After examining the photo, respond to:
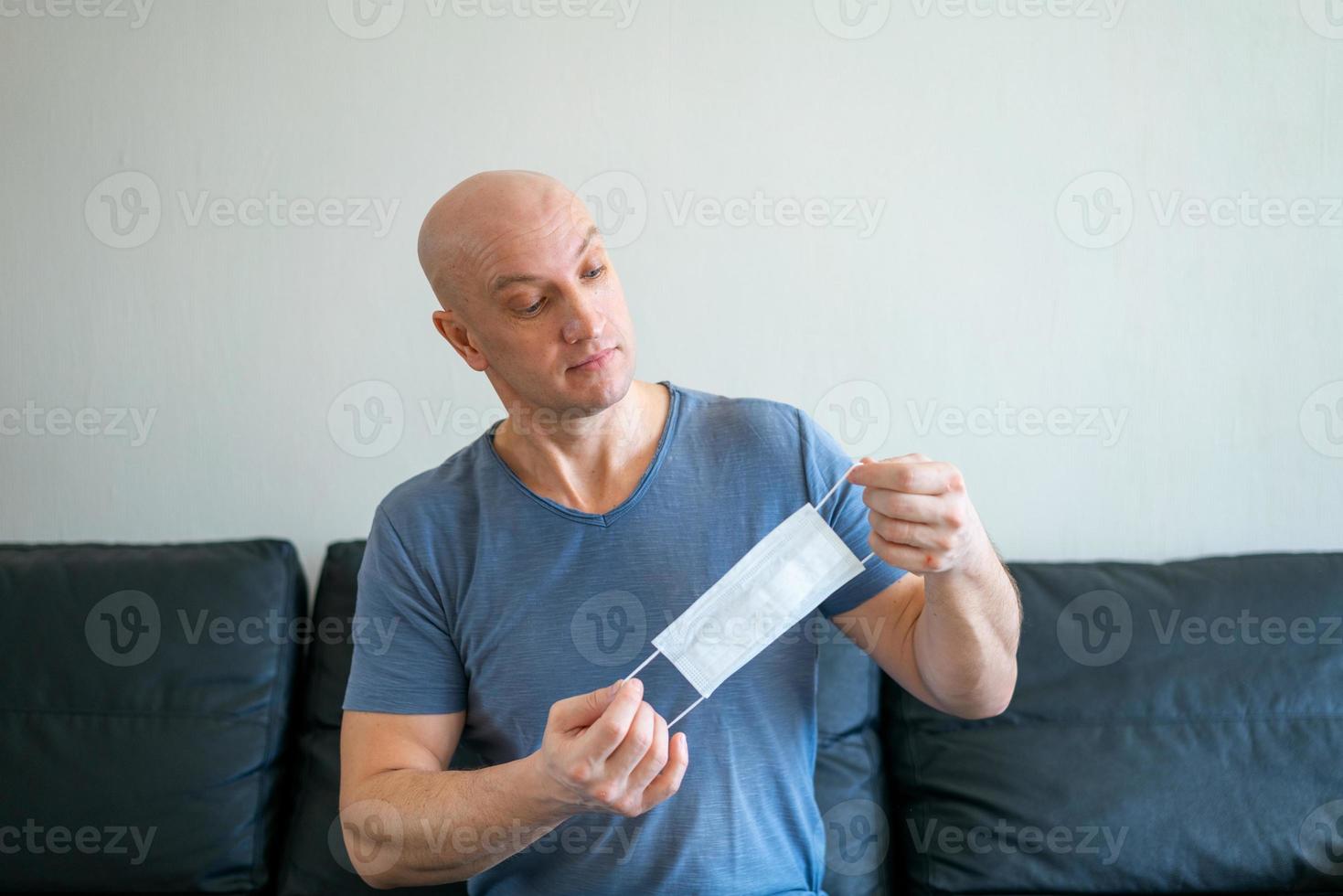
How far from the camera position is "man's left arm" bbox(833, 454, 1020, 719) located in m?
1.12

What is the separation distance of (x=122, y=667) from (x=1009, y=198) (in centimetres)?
172

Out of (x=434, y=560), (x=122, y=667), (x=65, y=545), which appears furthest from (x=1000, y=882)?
(x=65, y=545)

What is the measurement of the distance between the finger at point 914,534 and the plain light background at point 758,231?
0.89 meters

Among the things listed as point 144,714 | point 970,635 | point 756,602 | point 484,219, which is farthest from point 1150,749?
point 144,714

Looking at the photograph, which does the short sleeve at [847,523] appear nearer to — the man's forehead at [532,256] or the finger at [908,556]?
the finger at [908,556]

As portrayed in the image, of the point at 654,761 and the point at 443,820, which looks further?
the point at 443,820

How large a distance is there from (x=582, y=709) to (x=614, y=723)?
0.06 metres

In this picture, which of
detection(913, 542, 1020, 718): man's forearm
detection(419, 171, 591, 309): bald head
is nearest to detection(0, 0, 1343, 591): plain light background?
detection(419, 171, 591, 309): bald head

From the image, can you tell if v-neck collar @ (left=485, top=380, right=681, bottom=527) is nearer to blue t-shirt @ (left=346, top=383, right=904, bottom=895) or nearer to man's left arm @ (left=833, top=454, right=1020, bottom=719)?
blue t-shirt @ (left=346, top=383, right=904, bottom=895)

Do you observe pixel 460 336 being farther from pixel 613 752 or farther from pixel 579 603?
pixel 613 752

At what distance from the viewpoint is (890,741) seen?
1.82m

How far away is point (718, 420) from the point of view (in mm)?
1499

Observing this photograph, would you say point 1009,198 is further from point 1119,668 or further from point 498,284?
point 498,284

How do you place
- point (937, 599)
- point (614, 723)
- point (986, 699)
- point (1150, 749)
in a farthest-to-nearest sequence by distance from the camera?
point (1150, 749)
point (986, 699)
point (937, 599)
point (614, 723)
